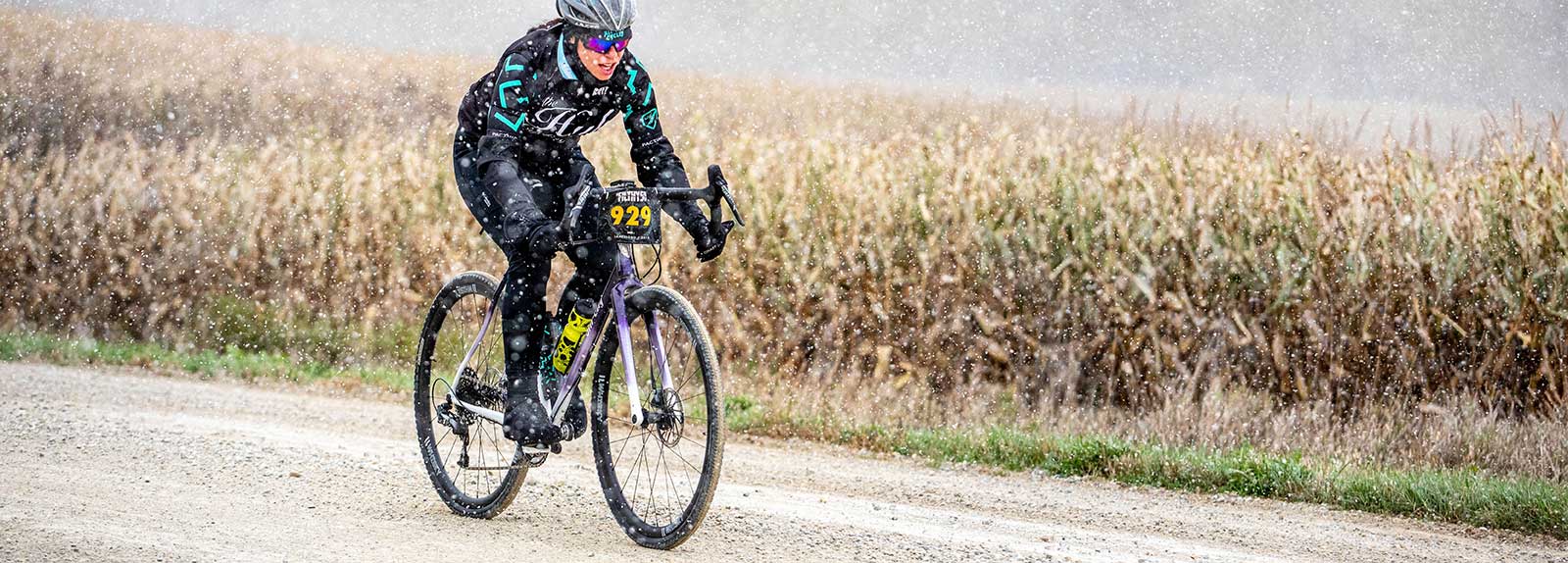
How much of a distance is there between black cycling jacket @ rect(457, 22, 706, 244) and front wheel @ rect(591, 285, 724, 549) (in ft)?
1.44

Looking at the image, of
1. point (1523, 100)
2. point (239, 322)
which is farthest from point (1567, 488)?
point (239, 322)

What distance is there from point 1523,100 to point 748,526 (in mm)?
10192

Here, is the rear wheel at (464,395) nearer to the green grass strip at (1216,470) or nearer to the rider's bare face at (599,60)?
the rider's bare face at (599,60)

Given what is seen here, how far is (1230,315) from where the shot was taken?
1034cm

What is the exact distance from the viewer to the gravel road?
19.4 ft

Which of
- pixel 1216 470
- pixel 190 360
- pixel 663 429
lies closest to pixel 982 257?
pixel 1216 470

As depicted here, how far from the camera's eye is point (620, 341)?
5816mm

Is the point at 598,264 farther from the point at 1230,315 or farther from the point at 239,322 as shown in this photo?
the point at 239,322

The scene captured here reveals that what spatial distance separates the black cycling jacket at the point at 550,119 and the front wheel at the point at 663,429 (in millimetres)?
439

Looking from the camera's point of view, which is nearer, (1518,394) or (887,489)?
(887,489)

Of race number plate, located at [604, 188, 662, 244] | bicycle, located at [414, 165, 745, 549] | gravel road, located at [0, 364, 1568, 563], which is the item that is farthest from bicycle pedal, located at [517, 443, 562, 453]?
race number plate, located at [604, 188, 662, 244]

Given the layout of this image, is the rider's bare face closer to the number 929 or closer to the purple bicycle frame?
the number 929

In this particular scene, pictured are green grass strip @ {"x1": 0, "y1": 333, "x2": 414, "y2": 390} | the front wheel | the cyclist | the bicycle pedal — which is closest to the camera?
the front wheel

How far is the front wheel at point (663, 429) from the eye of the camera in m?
5.64
